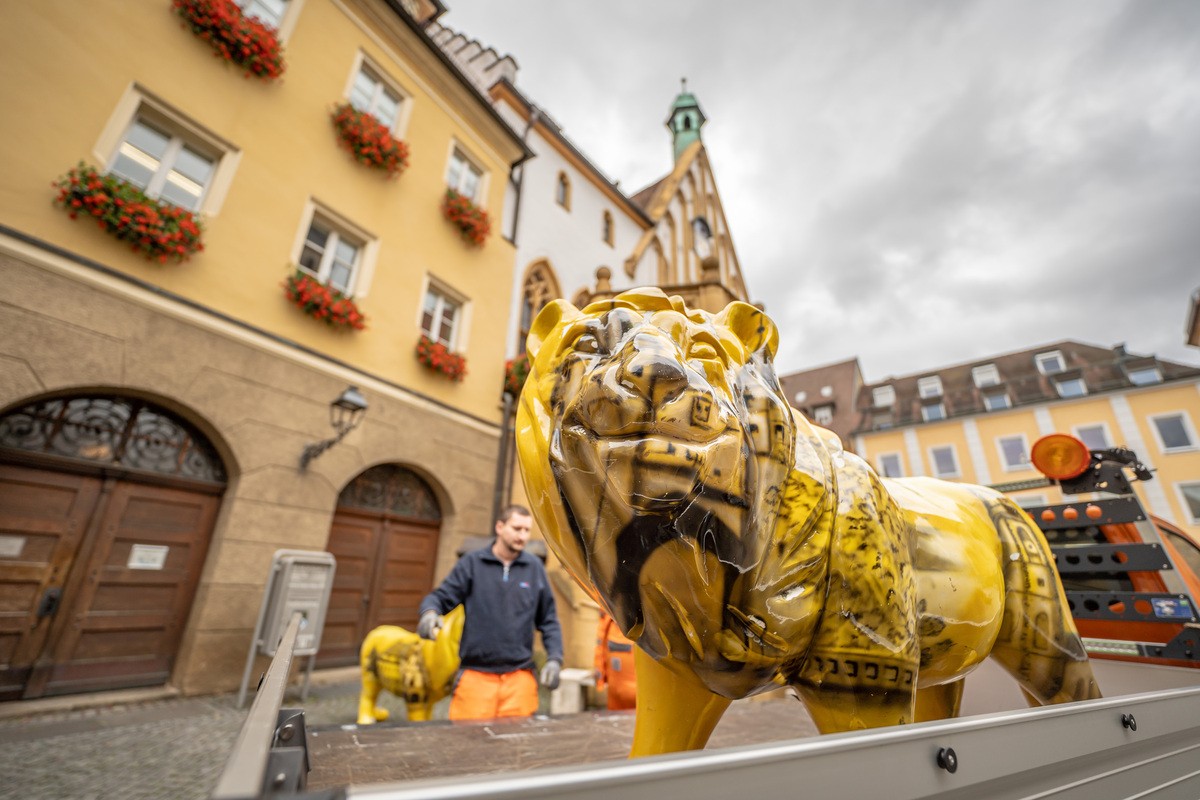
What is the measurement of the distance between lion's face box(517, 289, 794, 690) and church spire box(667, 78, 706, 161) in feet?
69.5

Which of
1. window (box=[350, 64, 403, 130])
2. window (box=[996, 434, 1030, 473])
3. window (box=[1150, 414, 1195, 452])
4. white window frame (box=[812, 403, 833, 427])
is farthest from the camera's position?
white window frame (box=[812, 403, 833, 427])

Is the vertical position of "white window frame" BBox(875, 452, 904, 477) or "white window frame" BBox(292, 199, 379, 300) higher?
"white window frame" BBox(875, 452, 904, 477)

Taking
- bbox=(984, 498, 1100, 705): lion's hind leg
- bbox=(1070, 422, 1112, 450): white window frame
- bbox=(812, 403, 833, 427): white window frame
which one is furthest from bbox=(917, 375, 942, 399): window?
bbox=(984, 498, 1100, 705): lion's hind leg

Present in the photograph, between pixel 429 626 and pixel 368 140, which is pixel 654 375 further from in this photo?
pixel 368 140

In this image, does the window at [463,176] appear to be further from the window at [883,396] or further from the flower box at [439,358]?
the window at [883,396]

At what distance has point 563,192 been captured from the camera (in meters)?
10.6

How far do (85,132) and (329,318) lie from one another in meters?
2.32

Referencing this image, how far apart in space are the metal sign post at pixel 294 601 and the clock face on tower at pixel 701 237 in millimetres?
12379

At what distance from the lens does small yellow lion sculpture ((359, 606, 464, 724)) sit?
2865 millimetres

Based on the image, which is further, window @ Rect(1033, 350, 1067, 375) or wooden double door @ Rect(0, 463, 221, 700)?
window @ Rect(1033, 350, 1067, 375)

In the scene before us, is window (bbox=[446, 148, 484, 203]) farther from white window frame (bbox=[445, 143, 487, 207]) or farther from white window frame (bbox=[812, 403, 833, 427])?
white window frame (bbox=[812, 403, 833, 427])

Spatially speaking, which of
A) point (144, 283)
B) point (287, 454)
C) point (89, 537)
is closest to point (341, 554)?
point (287, 454)

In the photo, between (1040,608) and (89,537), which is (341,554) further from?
(1040,608)

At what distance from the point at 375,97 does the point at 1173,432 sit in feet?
74.0
